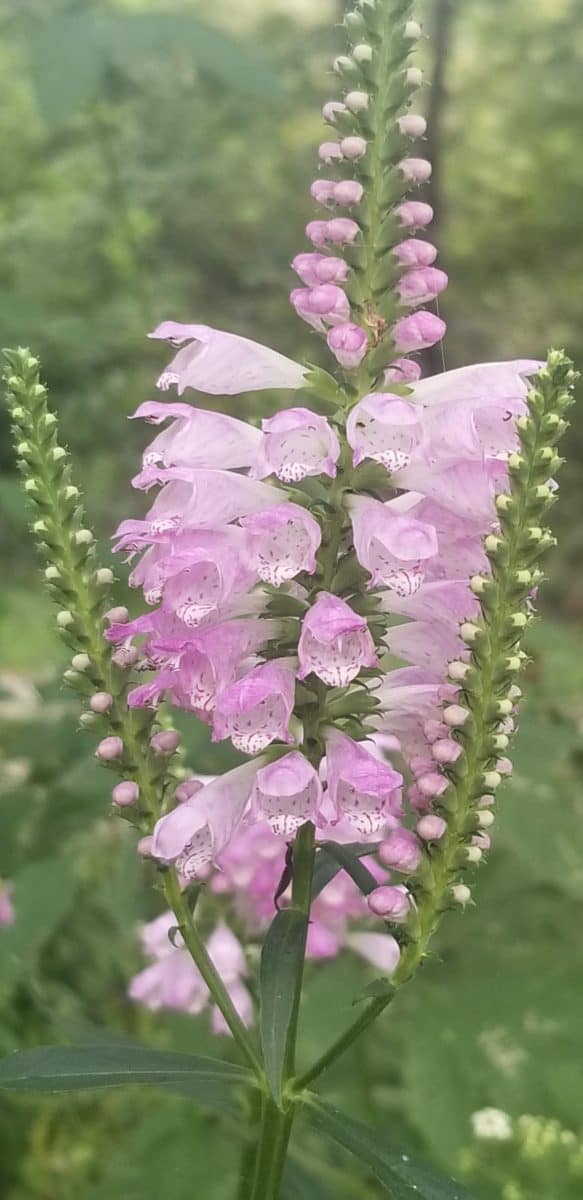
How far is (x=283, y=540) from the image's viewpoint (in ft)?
3.14

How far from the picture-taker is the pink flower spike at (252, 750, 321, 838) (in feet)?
3.13

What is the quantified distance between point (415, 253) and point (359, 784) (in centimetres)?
47

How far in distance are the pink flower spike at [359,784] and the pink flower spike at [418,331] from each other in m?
0.36

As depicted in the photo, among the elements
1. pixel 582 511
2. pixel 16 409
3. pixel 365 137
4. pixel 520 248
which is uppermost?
pixel 365 137

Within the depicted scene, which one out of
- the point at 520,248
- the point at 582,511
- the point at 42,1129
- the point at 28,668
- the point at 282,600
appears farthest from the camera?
the point at 520,248

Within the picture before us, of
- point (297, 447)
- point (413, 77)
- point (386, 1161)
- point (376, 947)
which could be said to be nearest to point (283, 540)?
point (297, 447)

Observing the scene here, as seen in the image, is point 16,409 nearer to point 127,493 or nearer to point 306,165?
point 127,493

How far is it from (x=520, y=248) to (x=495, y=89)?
1.22 meters

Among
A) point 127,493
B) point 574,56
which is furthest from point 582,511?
point 127,493

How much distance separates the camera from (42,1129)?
2.58 metres

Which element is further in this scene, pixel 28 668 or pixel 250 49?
pixel 28 668

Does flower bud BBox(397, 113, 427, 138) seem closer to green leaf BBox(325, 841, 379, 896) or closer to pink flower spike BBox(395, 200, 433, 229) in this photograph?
pink flower spike BBox(395, 200, 433, 229)

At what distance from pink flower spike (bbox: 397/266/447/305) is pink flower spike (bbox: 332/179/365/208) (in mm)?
81

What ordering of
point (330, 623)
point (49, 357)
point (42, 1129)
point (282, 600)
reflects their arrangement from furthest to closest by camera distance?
point (49, 357), point (42, 1129), point (282, 600), point (330, 623)
